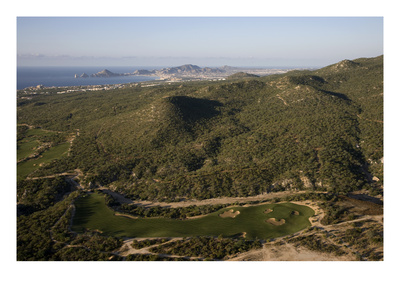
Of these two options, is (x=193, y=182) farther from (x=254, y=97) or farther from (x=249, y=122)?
(x=254, y=97)

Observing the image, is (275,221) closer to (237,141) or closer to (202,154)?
(202,154)

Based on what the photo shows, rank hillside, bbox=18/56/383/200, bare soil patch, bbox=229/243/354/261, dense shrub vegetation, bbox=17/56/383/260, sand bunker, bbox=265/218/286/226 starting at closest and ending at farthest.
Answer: bare soil patch, bbox=229/243/354/261 → dense shrub vegetation, bbox=17/56/383/260 → sand bunker, bbox=265/218/286/226 → hillside, bbox=18/56/383/200

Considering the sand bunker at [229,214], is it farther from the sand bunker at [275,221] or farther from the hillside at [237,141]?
the hillside at [237,141]

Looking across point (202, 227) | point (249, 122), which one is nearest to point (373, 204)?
point (202, 227)

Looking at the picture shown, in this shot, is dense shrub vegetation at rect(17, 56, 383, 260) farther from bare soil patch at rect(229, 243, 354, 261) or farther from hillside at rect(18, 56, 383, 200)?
bare soil patch at rect(229, 243, 354, 261)

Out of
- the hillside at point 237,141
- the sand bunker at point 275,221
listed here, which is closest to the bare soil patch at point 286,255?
the sand bunker at point 275,221

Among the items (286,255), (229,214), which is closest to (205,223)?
(229,214)

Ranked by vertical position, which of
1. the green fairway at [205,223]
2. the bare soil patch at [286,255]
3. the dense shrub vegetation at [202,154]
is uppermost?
the dense shrub vegetation at [202,154]

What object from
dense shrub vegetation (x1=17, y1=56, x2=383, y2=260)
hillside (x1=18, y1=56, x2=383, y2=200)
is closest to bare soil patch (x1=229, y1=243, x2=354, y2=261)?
dense shrub vegetation (x1=17, y1=56, x2=383, y2=260)
